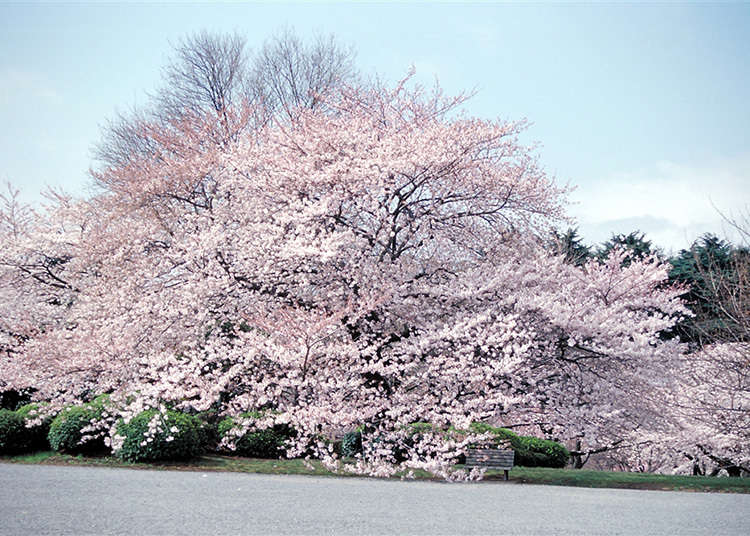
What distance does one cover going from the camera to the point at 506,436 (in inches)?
482

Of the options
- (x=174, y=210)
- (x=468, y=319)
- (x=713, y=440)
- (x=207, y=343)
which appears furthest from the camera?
(x=713, y=440)

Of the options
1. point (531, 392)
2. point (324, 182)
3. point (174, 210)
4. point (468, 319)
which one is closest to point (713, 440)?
point (531, 392)

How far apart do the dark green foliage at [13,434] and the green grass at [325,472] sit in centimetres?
19

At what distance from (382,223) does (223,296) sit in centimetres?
346

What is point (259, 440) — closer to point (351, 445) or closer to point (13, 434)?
point (351, 445)

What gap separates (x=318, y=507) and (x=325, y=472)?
3.52 m

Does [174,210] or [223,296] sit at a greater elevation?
[174,210]

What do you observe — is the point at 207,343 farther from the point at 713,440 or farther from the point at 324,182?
the point at 713,440

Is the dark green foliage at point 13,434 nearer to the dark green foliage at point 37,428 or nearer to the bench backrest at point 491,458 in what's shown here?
the dark green foliage at point 37,428

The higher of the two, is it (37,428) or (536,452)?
(37,428)

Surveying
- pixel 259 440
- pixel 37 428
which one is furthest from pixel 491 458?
pixel 37 428

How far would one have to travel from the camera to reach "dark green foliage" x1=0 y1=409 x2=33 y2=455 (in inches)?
444

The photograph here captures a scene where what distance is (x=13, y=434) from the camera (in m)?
11.3

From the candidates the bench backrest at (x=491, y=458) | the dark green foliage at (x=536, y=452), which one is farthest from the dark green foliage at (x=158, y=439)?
the dark green foliage at (x=536, y=452)
